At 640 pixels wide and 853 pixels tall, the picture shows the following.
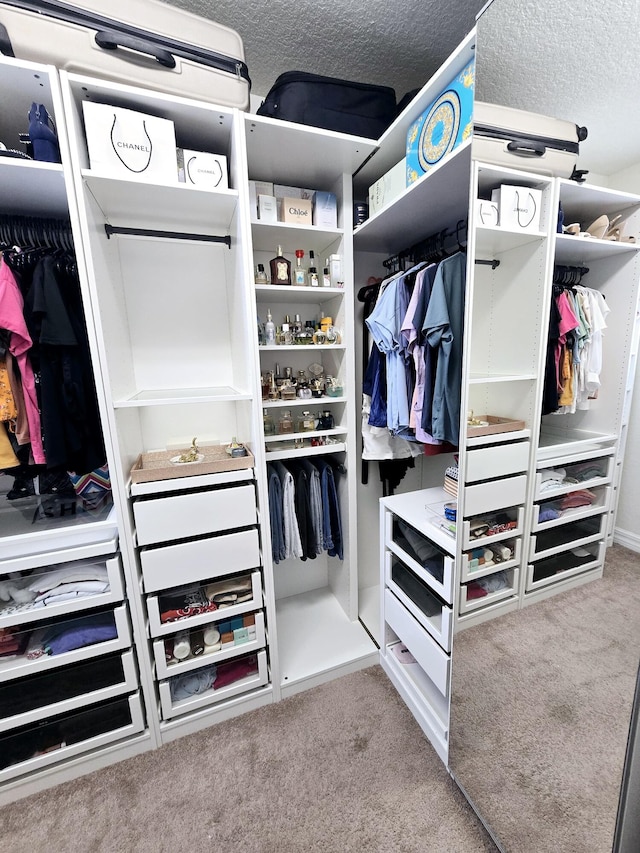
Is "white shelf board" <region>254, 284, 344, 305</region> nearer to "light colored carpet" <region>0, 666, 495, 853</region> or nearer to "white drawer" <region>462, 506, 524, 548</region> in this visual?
"white drawer" <region>462, 506, 524, 548</region>

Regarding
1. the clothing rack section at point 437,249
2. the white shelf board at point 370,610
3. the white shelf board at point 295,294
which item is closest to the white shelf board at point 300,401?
the white shelf board at point 295,294

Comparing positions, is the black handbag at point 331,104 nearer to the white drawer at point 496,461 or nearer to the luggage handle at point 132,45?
the luggage handle at point 132,45

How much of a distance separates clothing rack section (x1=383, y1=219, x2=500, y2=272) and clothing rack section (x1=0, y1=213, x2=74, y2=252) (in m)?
1.40

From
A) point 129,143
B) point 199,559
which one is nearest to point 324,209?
point 129,143

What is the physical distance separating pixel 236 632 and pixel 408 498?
953mm

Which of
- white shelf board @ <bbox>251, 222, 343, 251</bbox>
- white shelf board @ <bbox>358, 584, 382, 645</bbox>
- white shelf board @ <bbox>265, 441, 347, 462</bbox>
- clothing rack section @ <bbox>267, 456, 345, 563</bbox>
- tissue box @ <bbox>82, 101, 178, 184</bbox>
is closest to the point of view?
tissue box @ <bbox>82, 101, 178, 184</bbox>

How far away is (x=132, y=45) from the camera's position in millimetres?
1029

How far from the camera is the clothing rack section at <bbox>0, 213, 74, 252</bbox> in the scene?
127 centimetres

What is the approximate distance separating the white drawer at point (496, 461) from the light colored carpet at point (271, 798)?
1168 millimetres

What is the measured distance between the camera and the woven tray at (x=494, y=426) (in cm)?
94

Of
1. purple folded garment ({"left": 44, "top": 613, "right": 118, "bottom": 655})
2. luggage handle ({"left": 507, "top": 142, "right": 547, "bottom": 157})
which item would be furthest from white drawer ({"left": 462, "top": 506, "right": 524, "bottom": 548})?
purple folded garment ({"left": 44, "top": 613, "right": 118, "bottom": 655})

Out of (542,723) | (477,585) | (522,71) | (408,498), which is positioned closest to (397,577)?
(408,498)

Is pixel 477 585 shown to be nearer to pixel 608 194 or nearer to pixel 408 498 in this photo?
pixel 408 498

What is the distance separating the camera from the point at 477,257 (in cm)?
93
